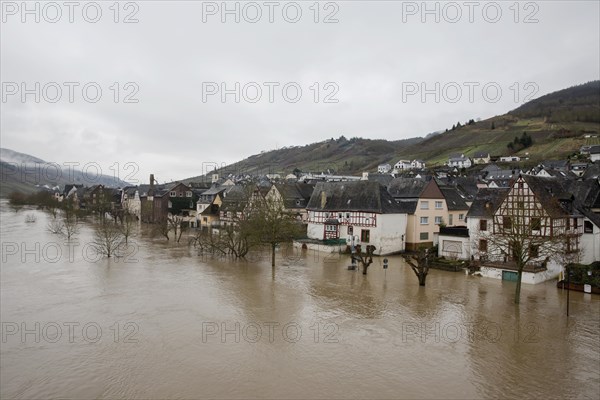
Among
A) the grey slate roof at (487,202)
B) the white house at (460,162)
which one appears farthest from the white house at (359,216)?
the white house at (460,162)

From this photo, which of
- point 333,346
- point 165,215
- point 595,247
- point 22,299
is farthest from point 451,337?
point 165,215

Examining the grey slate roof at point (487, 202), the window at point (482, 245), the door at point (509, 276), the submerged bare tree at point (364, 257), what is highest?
the grey slate roof at point (487, 202)

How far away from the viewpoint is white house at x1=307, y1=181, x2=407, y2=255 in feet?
133

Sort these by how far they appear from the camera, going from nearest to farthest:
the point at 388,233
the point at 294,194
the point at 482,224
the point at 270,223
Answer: the point at 482,224 → the point at 270,223 → the point at 388,233 → the point at 294,194

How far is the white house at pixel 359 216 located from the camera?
133ft

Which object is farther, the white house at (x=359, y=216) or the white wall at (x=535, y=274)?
the white house at (x=359, y=216)

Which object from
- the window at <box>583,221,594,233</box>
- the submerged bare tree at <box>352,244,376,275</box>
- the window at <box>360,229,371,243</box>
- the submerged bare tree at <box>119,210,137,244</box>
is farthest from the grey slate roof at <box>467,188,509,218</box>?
the submerged bare tree at <box>119,210,137,244</box>

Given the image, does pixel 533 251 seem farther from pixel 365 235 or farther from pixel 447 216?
pixel 447 216

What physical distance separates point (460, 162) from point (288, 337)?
Result: 396 feet

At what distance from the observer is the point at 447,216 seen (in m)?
45.3

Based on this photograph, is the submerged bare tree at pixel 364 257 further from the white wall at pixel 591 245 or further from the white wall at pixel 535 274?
the white wall at pixel 591 245

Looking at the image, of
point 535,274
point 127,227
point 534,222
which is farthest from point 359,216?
point 127,227

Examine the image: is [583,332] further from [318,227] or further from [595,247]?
[318,227]

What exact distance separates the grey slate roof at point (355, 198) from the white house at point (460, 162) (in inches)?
3456
